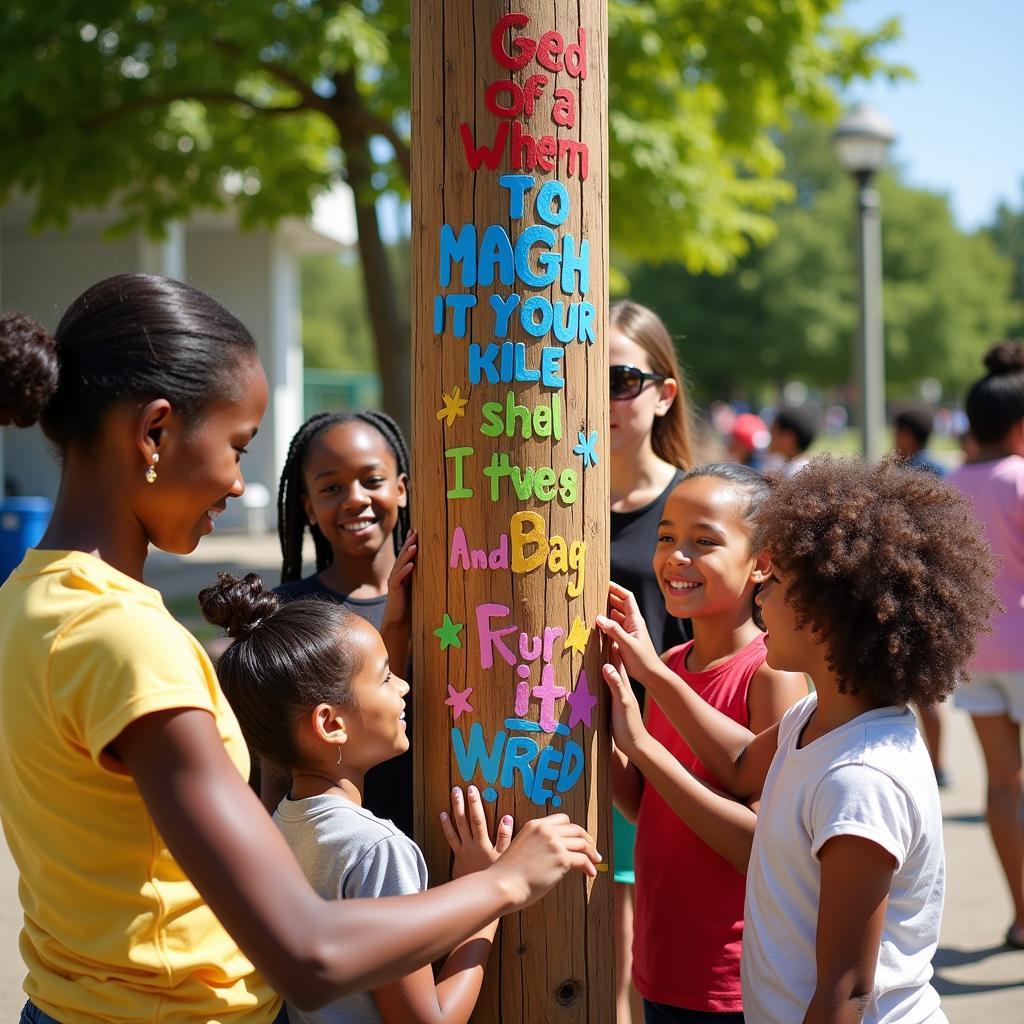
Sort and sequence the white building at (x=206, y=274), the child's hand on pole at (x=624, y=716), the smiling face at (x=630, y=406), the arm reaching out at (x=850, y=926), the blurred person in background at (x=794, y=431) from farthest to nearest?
the white building at (x=206, y=274) < the blurred person in background at (x=794, y=431) < the smiling face at (x=630, y=406) < the child's hand on pole at (x=624, y=716) < the arm reaching out at (x=850, y=926)

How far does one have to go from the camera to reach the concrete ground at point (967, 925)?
428 centimetres

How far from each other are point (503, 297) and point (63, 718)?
1.12 m

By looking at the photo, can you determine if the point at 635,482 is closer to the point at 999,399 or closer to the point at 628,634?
the point at 628,634

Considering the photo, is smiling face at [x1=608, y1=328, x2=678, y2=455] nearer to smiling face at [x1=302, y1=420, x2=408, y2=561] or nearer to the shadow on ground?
smiling face at [x1=302, y1=420, x2=408, y2=561]

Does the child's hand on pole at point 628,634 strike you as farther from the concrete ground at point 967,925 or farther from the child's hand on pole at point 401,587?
the concrete ground at point 967,925

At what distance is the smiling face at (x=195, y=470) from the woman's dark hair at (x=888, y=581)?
101 cm

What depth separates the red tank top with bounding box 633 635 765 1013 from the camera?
2.58 m

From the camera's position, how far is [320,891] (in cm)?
211

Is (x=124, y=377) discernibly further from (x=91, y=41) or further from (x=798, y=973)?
(x=91, y=41)

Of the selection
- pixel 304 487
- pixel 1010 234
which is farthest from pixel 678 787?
pixel 1010 234

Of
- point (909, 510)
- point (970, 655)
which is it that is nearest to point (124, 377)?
point (909, 510)

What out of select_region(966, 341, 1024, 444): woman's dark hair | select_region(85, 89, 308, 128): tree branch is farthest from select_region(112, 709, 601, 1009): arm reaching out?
select_region(85, 89, 308, 128): tree branch

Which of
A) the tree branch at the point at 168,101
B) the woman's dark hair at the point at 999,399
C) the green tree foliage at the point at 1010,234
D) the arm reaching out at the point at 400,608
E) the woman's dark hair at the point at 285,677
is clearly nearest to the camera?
the woman's dark hair at the point at 285,677

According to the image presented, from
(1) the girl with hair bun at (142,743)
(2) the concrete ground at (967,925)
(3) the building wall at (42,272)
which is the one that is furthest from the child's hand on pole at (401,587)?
(3) the building wall at (42,272)
